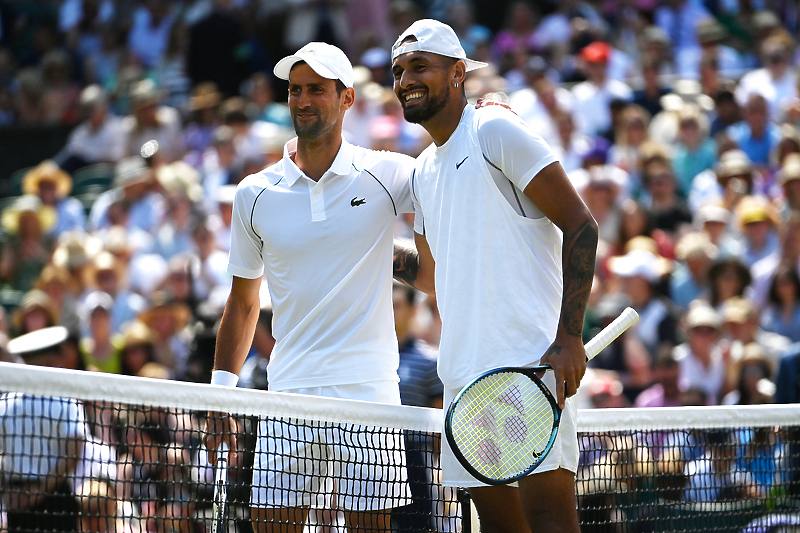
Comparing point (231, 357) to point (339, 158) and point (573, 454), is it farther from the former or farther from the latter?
point (573, 454)

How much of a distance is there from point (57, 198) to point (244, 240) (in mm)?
7422

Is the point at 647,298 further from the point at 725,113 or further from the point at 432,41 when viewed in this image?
the point at 432,41

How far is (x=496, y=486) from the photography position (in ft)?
12.1

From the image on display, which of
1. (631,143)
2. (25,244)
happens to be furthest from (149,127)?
(631,143)

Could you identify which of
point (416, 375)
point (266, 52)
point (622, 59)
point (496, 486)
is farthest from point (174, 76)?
point (496, 486)

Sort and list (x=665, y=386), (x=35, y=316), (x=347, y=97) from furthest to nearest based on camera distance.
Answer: (x=35, y=316) → (x=665, y=386) → (x=347, y=97)

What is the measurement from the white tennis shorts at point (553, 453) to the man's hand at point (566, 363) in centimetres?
8

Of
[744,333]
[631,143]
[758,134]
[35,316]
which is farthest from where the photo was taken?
[631,143]

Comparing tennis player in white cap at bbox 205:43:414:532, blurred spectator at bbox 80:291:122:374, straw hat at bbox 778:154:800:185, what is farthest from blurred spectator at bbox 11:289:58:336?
straw hat at bbox 778:154:800:185

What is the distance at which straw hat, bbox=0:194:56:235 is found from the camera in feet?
34.7

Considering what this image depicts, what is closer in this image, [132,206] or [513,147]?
[513,147]

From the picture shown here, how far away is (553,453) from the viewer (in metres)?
3.48

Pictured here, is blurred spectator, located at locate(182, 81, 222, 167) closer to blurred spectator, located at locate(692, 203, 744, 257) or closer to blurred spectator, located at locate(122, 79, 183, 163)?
blurred spectator, located at locate(122, 79, 183, 163)

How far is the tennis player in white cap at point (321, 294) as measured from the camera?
415 cm
